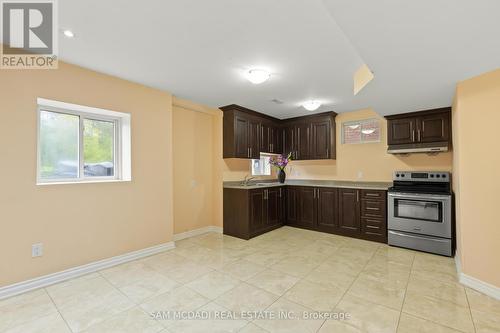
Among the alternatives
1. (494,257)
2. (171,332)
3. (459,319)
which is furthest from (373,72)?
(171,332)

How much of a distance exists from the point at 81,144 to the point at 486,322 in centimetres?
461

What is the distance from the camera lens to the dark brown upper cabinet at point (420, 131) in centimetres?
369

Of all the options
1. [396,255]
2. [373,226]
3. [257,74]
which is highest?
[257,74]

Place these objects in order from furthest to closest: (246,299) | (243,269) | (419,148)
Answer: (419,148) < (243,269) < (246,299)

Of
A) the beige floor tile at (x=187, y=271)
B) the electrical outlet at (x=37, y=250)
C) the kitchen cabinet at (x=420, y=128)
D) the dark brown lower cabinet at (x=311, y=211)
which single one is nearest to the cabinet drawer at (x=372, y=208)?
the dark brown lower cabinet at (x=311, y=211)

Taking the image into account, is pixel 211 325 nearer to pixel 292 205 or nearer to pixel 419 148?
pixel 292 205

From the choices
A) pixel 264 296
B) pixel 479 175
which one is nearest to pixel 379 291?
pixel 264 296

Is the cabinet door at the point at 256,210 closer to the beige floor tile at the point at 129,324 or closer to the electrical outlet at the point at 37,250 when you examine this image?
the beige floor tile at the point at 129,324

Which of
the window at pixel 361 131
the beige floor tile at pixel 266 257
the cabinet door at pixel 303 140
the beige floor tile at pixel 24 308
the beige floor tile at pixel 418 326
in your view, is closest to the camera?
the beige floor tile at pixel 418 326

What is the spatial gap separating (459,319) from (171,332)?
2.39 m

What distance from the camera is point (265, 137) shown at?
507 centimetres

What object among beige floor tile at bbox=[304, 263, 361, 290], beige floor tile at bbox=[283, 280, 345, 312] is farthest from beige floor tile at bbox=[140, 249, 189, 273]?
beige floor tile at bbox=[304, 263, 361, 290]

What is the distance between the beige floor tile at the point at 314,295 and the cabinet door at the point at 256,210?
180 centimetres

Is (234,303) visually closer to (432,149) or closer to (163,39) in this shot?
(163,39)
